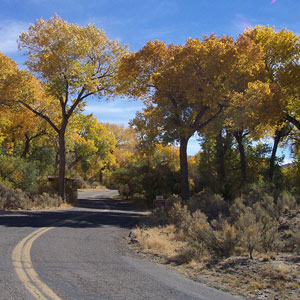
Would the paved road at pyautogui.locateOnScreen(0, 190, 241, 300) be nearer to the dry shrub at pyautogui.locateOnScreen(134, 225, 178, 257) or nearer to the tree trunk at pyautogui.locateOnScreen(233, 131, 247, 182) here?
the dry shrub at pyautogui.locateOnScreen(134, 225, 178, 257)

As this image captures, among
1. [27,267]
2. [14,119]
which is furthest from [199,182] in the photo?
[27,267]

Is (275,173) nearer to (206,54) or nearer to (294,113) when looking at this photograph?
(294,113)

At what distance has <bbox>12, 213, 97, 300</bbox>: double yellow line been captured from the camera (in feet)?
17.4

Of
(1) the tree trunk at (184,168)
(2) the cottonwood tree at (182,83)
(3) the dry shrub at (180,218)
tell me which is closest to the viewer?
(3) the dry shrub at (180,218)

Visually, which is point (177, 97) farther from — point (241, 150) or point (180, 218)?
point (241, 150)

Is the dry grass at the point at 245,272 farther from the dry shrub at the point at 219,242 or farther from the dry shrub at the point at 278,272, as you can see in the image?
the dry shrub at the point at 219,242

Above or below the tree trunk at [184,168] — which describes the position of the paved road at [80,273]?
below

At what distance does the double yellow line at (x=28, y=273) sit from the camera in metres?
5.31

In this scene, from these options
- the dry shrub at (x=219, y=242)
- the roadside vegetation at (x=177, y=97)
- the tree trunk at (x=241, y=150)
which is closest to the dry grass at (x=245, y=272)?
the dry shrub at (x=219, y=242)

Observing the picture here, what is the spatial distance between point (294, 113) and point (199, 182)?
10554mm

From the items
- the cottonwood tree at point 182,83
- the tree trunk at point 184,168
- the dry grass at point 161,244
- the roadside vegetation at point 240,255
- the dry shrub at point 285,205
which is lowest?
the dry grass at point 161,244

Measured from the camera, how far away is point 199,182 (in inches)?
1222

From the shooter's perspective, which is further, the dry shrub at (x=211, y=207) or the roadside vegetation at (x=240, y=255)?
the dry shrub at (x=211, y=207)

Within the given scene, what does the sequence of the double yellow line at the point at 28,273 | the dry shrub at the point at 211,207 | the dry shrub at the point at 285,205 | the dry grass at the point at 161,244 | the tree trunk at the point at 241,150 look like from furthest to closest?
the tree trunk at the point at 241,150 → the dry shrub at the point at 211,207 → the dry shrub at the point at 285,205 → the dry grass at the point at 161,244 → the double yellow line at the point at 28,273
